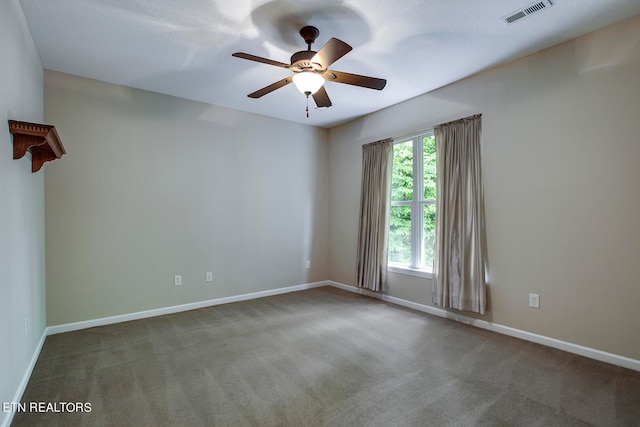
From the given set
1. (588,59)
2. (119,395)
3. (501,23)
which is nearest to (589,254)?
(588,59)

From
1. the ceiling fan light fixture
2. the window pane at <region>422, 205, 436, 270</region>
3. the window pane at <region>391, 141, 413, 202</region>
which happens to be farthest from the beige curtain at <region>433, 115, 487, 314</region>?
the ceiling fan light fixture

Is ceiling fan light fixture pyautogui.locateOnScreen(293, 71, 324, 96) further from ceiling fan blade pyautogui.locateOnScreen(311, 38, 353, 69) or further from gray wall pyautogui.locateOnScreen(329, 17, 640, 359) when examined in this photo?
gray wall pyautogui.locateOnScreen(329, 17, 640, 359)

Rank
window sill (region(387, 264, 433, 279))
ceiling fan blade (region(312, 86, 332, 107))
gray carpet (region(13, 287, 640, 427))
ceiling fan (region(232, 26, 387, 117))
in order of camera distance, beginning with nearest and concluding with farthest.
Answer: gray carpet (region(13, 287, 640, 427)) → ceiling fan (region(232, 26, 387, 117)) → ceiling fan blade (region(312, 86, 332, 107)) → window sill (region(387, 264, 433, 279))

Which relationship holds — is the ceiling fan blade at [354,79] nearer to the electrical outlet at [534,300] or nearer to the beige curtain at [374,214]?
the beige curtain at [374,214]

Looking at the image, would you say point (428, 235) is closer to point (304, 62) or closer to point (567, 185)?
point (567, 185)

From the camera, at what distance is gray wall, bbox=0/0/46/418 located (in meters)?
1.88

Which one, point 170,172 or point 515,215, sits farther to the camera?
point 170,172

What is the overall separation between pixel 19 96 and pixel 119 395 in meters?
2.20

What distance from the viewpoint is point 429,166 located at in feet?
13.4

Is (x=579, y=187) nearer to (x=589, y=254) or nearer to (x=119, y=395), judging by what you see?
(x=589, y=254)

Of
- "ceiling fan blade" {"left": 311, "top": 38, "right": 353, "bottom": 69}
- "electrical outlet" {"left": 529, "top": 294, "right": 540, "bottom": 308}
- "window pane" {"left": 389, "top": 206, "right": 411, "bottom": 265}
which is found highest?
"ceiling fan blade" {"left": 311, "top": 38, "right": 353, "bottom": 69}

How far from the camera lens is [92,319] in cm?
345

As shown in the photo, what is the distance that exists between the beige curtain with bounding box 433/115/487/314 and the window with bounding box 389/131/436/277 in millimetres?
252

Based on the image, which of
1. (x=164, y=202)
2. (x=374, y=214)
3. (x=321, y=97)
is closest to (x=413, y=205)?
(x=374, y=214)
